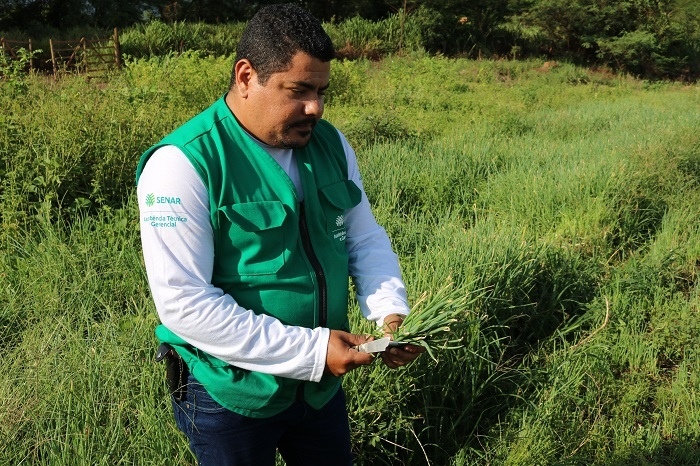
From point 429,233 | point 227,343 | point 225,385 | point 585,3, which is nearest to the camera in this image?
point 227,343

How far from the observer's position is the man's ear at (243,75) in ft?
4.94

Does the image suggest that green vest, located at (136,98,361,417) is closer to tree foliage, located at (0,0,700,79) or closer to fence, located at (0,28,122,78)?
fence, located at (0,28,122,78)

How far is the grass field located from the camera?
7.55 feet

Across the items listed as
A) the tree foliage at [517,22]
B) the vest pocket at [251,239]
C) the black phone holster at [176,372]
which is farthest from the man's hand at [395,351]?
the tree foliage at [517,22]

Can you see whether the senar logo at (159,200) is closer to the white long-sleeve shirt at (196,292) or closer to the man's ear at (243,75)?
the white long-sleeve shirt at (196,292)

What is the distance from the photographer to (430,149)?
6.30 metres

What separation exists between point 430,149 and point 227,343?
5110 mm

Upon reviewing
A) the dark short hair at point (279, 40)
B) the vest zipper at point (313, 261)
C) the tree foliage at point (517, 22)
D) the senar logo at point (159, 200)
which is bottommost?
the tree foliage at point (517, 22)

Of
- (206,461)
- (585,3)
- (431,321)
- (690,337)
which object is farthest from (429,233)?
(585,3)

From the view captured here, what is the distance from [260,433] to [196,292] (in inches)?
17.4

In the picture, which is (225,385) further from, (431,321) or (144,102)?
(144,102)

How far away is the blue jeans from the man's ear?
72 centimetres

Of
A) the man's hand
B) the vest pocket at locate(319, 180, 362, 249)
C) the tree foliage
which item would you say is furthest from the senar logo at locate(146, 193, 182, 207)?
the tree foliage

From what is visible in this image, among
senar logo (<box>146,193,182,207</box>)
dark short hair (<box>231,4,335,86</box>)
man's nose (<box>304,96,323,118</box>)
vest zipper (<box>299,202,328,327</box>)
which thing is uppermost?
dark short hair (<box>231,4,335,86</box>)
